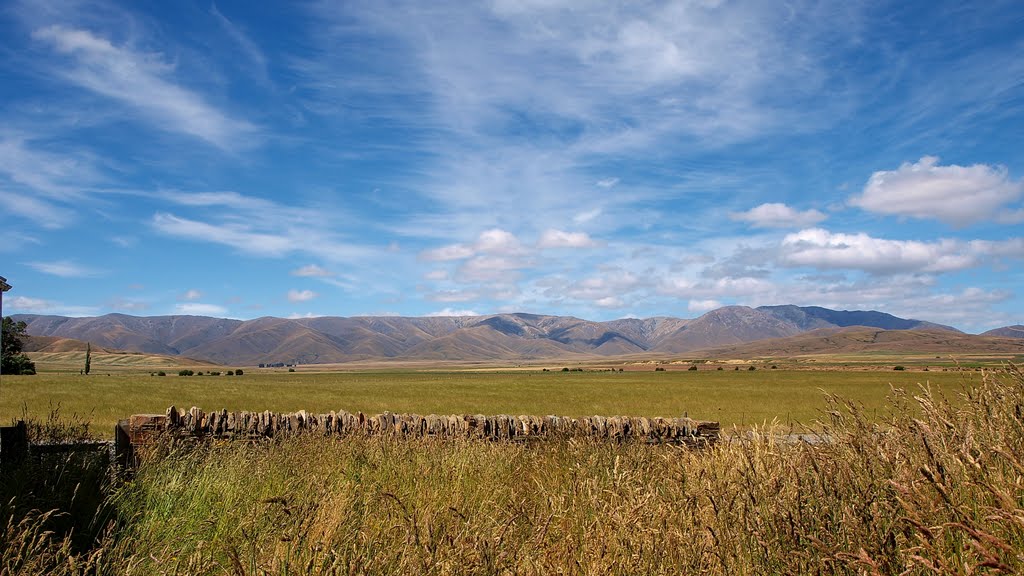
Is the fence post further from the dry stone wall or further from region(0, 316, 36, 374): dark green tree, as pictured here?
region(0, 316, 36, 374): dark green tree

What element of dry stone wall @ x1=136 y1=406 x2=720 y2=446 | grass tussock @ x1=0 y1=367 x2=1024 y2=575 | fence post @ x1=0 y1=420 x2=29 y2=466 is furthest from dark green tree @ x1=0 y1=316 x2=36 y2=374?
grass tussock @ x1=0 y1=367 x2=1024 y2=575

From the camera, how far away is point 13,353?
79938mm

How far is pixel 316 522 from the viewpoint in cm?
477

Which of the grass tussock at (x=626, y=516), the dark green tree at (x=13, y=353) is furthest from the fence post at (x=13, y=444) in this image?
the dark green tree at (x=13, y=353)

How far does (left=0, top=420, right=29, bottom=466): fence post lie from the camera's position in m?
8.63

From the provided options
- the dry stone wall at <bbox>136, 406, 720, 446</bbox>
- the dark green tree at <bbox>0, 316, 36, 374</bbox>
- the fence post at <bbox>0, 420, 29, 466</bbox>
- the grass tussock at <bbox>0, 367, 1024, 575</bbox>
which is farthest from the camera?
the dark green tree at <bbox>0, 316, 36, 374</bbox>

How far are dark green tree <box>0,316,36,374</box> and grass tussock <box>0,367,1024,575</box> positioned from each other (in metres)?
79.8

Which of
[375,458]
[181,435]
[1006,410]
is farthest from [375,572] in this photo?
[181,435]

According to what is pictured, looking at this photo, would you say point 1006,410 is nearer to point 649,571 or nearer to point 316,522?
point 649,571

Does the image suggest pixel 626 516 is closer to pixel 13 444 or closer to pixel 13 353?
pixel 13 444

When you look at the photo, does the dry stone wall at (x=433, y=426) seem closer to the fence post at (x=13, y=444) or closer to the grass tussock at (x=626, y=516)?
the fence post at (x=13, y=444)

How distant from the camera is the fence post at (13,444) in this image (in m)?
8.63

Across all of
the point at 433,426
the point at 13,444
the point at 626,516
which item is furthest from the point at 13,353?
the point at 626,516

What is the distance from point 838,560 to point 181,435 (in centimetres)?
974
